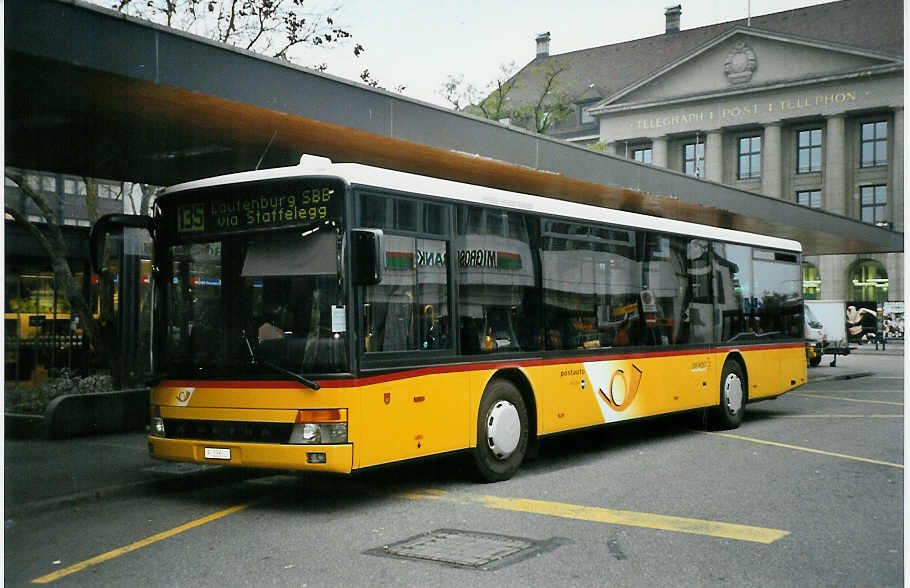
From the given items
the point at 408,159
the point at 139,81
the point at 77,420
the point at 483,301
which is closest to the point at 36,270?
the point at 77,420

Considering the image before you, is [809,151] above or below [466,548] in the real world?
above

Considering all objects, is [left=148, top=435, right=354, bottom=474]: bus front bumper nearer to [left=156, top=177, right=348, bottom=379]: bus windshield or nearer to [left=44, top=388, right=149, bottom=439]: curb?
[left=156, top=177, right=348, bottom=379]: bus windshield

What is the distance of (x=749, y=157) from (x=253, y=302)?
65499 millimetres

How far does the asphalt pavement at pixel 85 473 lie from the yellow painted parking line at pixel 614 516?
8.18 feet

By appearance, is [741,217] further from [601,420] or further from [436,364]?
[436,364]

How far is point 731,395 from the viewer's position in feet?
50.3

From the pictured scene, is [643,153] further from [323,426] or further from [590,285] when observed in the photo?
[323,426]

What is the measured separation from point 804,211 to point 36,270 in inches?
746

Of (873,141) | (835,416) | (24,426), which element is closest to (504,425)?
(24,426)

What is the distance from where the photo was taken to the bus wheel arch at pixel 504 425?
10.0 metres

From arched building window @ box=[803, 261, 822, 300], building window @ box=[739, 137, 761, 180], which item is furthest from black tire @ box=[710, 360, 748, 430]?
building window @ box=[739, 137, 761, 180]

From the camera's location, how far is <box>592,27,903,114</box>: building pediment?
2151 inches

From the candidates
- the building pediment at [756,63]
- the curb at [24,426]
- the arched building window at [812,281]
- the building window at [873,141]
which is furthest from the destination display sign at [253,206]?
the building window at [873,141]

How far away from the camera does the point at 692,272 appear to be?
1455 centimetres
